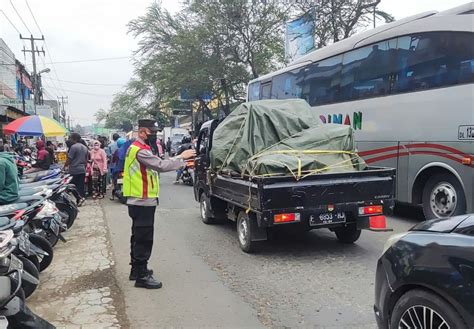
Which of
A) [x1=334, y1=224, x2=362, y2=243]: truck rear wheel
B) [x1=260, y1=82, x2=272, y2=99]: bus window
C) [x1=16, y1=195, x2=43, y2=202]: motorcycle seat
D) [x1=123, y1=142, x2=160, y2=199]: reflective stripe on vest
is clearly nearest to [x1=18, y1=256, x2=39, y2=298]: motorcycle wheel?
[x1=123, y1=142, x2=160, y2=199]: reflective stripe on vest

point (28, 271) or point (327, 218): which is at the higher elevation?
point (327, 218)

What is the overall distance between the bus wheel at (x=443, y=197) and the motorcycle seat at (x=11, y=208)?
6.64m

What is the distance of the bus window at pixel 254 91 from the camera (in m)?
16.2

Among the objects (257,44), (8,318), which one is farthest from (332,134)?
(257,44)

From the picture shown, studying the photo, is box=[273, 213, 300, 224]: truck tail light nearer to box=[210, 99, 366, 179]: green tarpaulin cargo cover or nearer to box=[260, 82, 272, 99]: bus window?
box=[210, 99, 366, 179]: green tarpaulin cargo cover

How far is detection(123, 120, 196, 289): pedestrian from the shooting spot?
513 centimetres

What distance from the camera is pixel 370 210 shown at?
20.6ft

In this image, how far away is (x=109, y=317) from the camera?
14.3ft

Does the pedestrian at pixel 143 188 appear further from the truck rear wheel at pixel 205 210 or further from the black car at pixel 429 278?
the truck rear wheel at pixel 205 210

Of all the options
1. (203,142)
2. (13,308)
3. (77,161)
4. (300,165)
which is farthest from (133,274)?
(77,161)

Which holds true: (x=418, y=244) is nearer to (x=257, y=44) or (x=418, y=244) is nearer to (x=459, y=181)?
(x=459, y=181)

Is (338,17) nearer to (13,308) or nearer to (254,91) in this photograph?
(254,91)

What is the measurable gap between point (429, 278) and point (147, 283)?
3283 mm

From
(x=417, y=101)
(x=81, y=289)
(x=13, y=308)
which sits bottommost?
(x=81, y=289)
